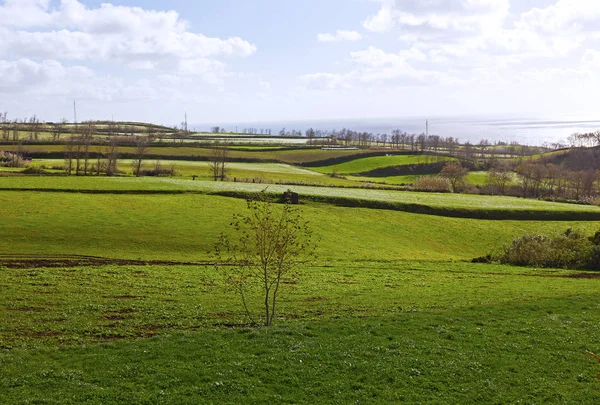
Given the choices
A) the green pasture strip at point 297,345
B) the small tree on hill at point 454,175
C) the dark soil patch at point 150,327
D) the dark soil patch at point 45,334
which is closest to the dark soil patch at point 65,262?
the green pasture strip at point 297,345

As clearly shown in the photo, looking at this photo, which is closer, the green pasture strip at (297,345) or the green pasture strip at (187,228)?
the green pasture strip at (297,345)

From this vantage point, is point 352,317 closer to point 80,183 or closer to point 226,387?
point 226,387

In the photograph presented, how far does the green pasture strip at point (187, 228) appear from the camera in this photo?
47.3 meters

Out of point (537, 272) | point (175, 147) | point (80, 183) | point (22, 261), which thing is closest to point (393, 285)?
point (537, 272)

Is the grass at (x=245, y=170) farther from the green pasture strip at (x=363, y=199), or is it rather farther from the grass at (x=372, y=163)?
the green pasture strip at (x=363, y=199)

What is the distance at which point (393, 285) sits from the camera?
35688 millimetres

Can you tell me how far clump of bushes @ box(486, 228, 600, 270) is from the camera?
4744 cm

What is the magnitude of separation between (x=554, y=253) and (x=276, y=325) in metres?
37.0

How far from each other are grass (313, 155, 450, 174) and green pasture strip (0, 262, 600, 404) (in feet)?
417

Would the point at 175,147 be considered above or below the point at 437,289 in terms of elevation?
above

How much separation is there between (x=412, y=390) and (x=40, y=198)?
56.6 meters

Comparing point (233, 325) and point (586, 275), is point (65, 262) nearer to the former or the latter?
point (233, 325)

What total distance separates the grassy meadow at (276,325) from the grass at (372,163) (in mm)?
106575

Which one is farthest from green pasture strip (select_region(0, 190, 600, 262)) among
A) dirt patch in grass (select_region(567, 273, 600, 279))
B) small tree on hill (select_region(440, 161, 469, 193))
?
small tree on hill (select_region(440, 161, 469, 193))
